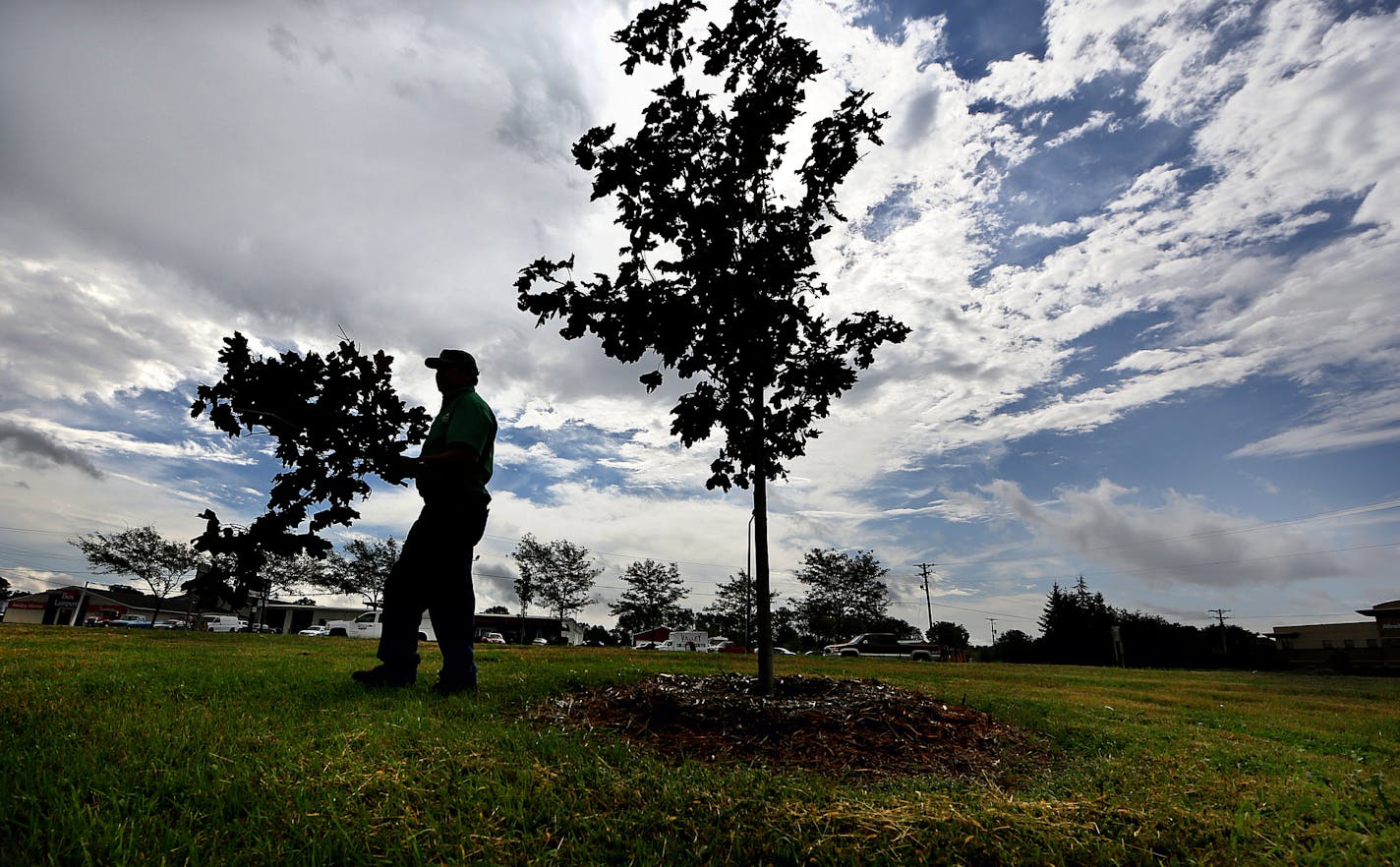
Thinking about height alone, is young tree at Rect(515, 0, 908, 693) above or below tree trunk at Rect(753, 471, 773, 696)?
above

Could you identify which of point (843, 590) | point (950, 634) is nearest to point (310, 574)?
point (843, 590)

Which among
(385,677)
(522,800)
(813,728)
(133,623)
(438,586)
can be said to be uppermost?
(133,623)

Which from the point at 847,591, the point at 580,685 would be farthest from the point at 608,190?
the point at 847,591

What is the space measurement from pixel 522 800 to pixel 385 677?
2.98 meters

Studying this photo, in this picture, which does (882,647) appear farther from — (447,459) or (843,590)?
(447,459)

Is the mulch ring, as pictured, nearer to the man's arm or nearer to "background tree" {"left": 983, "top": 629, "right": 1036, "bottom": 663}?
the man's arm

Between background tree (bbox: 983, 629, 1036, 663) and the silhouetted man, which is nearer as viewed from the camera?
the silhouetted man

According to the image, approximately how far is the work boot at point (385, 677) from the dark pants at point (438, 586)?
0.18ft

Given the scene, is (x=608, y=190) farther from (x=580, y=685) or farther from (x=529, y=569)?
(x=529, y=569)

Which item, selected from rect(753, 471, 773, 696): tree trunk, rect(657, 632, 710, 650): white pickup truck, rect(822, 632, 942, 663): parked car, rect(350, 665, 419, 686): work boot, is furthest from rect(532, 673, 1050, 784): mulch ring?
rect(657, 632, 710, 650): white pickup truck

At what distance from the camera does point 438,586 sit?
16.6 ft

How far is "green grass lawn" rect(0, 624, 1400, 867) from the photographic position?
2.54m

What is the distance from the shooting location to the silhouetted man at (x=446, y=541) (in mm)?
4941

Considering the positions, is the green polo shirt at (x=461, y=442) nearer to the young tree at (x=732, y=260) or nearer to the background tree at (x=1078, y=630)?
the young tree at (x=732, y=260)
